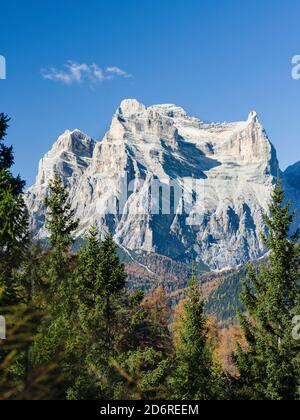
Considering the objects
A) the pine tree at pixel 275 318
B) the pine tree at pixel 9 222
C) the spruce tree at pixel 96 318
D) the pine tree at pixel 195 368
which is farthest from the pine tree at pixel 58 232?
the pine tree at pixel 275 318

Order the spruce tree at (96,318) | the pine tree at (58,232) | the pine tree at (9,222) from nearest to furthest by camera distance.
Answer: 1. the pine tree at (9,222)
2. the spruce tree at (96,318)
3. the pine tree at (58,232)

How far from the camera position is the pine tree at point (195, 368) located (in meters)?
24.3

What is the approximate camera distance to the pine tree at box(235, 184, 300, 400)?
991 inches

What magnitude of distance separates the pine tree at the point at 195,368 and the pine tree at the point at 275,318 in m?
1.95

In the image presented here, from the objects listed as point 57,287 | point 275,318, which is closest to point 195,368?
point 275,318

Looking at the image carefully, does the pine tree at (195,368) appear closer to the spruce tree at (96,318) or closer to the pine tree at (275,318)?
the pine tree at (275,318)

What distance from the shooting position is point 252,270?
96.8ft

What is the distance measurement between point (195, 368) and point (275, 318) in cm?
487

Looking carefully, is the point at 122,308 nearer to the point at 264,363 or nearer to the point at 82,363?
the point at 82,363

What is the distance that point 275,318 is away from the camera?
26328 mm

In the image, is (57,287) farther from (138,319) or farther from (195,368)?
(195,368)
